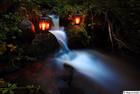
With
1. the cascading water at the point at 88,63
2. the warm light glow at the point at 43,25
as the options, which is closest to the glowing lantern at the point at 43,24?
the warm light glow at the point at 43,25

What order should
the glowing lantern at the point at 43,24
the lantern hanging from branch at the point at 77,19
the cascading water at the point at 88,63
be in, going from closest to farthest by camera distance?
the cascading water at the point at 88,63 < the glowing lantern at the point at 43,24 < the lantern hanging from branch at the point at 77,19

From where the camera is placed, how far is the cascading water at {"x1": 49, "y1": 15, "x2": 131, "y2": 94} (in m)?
7.56

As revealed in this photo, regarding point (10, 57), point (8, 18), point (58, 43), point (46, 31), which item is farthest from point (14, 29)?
point (58, 43)

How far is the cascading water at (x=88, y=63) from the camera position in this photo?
756 centimetres

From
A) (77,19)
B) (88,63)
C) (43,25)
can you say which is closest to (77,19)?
(77,19)

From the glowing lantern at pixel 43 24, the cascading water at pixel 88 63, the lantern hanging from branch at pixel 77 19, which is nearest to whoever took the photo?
the cascading water at pixel 88 63

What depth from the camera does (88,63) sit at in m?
9.23

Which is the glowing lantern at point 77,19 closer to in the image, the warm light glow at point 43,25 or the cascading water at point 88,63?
the cascading water at point 88,63

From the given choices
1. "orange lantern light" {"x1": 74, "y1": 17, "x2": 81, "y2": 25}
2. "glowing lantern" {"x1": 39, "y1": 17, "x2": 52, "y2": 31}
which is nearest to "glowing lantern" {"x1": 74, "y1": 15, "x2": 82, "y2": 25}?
"orange lantern light" {"x1": 74, "y1": 17, "x2": 81, "y2": 25}

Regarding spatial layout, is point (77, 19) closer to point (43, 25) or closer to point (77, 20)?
point (77, 20)

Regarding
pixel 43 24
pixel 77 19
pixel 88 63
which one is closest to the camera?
pixel 88 63

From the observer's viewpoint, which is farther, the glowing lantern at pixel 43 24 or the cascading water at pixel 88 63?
the glowing lantern at pixel 43 24

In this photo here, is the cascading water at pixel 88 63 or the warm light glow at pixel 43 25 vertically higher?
the warm light glow at pixel 43 25

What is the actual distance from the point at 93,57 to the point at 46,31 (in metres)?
2.66
